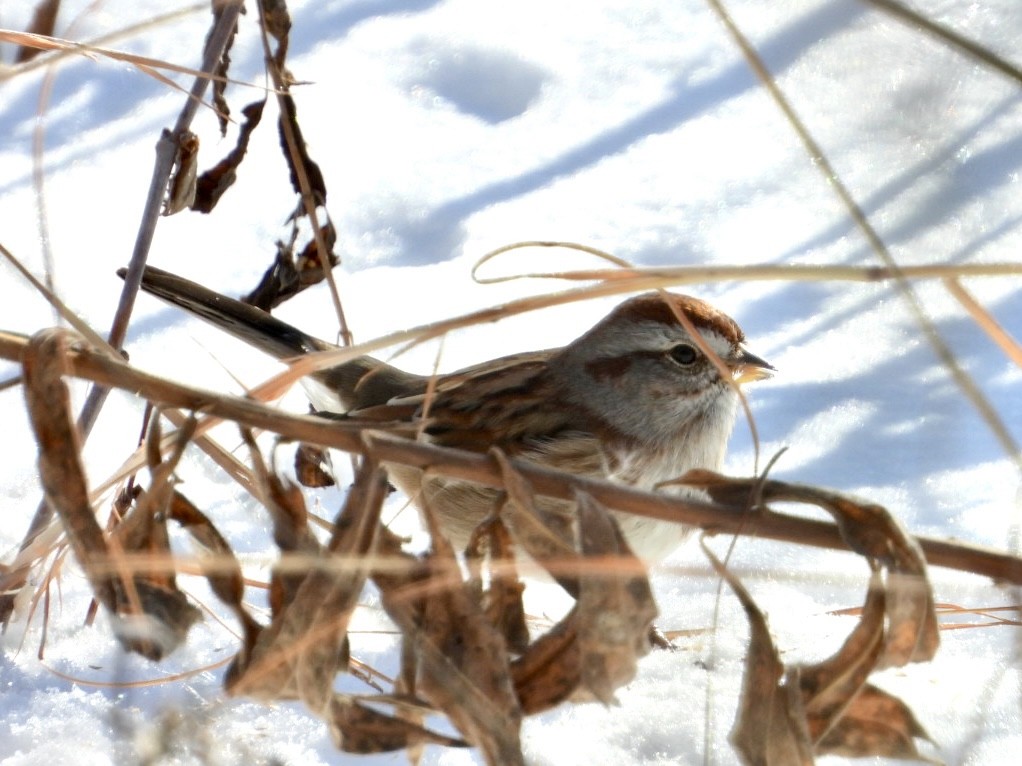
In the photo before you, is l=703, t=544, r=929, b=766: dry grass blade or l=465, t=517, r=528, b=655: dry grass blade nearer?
l=703, t=544, r=929, b=766: dry grass blade

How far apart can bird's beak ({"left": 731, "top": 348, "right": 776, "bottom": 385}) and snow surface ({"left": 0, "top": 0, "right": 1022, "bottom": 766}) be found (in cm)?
40

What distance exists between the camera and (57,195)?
4.47 meters

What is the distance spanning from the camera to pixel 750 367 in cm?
317

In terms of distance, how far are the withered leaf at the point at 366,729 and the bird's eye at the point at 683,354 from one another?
1.81m

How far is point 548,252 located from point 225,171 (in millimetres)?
1600

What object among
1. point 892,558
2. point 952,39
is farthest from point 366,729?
point 952,39

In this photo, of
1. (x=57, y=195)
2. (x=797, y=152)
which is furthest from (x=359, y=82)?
(x=797, y=152)

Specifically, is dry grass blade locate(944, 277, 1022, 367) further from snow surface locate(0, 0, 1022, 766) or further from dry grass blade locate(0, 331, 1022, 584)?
snow surface locate(0, 0, 1022, 766)

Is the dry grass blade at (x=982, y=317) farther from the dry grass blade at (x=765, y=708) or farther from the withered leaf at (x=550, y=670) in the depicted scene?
the withered leaf at (x=550, y=670)

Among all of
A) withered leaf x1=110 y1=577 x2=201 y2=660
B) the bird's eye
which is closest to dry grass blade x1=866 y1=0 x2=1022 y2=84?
withered leaf x1=110 y1=577 x2=201 y2=660

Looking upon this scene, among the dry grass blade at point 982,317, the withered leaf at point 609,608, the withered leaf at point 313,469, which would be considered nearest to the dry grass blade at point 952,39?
the dry grass blade at point 982,317

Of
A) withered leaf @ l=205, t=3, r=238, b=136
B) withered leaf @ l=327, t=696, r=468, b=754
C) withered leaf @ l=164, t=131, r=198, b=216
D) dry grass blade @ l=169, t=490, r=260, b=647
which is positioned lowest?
withered leaf @ l=327, t=696, r=468, b=754

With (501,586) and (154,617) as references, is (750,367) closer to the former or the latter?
(501,586)

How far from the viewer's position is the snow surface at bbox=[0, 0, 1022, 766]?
262cm
